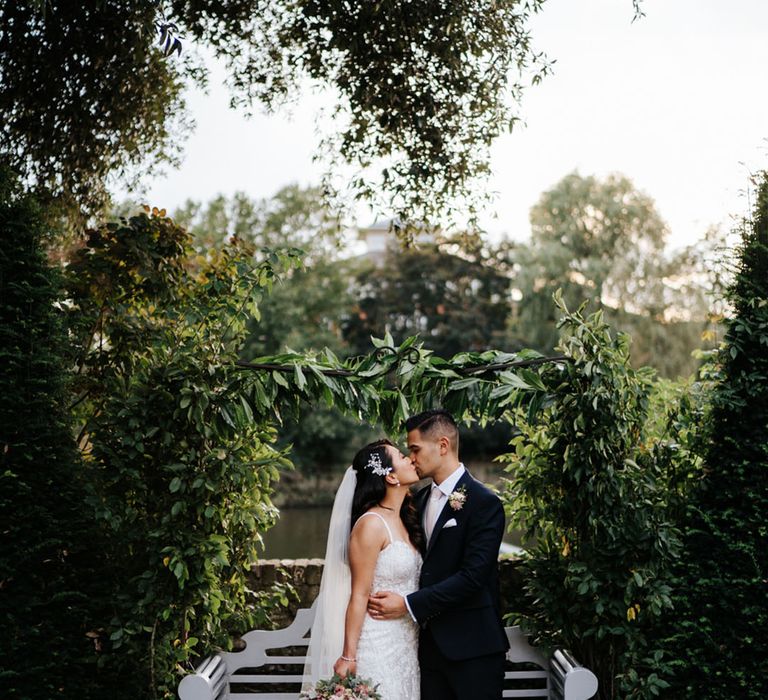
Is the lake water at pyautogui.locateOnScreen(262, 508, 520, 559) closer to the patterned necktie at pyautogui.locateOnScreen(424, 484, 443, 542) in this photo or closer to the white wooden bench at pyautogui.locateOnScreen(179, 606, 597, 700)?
the white wooden bench at pyautogui.locateOnScreen(179, 606, 597, 700)

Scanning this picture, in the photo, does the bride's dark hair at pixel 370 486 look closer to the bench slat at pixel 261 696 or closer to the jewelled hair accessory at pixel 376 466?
the jewelled hair accessory at pixel 376 466

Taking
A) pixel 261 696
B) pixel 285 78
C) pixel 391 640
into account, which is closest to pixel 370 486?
pixel 391 640

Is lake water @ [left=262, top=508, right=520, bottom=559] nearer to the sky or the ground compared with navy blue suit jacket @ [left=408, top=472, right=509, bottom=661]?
nearer to the ground

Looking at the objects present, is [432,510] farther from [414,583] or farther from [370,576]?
[370,576]

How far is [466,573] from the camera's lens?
3656 mm

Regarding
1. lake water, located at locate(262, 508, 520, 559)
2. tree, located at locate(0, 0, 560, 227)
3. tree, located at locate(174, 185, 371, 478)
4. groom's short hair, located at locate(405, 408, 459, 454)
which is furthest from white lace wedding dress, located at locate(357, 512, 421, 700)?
tree, located at locate(174, 185, 371, 478)

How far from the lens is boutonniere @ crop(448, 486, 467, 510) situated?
3.75 metres

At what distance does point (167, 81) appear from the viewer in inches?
263

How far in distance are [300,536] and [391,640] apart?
1584 cm

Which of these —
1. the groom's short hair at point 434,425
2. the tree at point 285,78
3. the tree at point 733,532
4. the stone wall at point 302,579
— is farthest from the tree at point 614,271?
the groom's short hair at point 434,425

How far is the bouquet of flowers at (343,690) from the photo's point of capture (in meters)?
3.49

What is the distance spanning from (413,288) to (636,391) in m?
27.8

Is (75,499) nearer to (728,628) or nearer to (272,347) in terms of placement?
(728,628)

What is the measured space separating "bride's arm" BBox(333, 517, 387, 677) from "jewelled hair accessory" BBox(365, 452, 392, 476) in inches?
10.0
